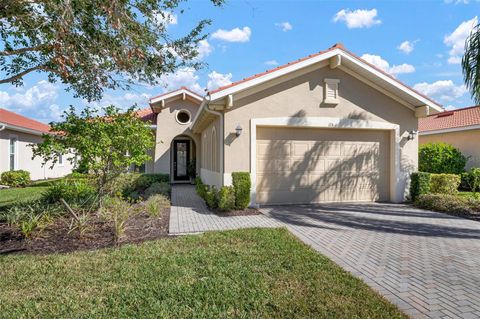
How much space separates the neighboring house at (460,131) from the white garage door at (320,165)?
6.93 m

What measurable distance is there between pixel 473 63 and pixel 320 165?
5597mm

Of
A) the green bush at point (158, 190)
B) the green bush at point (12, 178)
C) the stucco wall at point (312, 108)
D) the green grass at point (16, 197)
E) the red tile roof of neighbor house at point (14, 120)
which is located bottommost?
the green grass at point (16, 197)

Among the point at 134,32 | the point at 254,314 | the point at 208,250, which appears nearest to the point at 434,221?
the point at 208,250

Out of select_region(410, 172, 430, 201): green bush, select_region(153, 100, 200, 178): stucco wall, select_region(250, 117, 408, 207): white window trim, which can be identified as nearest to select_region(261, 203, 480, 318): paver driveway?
select_region(410, 172, 430, 201): green bush

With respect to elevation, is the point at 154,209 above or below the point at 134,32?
below

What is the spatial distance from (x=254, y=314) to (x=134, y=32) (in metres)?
6.20

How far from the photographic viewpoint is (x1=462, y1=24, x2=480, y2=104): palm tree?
9234 millimetres

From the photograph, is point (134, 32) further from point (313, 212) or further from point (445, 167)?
point (445, 167)

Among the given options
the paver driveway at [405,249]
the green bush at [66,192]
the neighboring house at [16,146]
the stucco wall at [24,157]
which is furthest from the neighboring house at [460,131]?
the neighboring house at [16,146]

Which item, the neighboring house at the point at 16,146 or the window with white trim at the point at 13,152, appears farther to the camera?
the window with white trim at the point at 13,152

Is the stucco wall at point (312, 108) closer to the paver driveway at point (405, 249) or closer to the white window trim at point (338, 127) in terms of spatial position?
the white window trim at point (338, 127)

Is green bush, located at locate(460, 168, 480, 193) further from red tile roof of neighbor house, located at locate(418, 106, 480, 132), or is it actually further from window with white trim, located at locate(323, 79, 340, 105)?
window with white trim, located at locate(323, 79, 340, 105)

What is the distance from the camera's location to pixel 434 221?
28.3 feet

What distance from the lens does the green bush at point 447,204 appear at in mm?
9789
